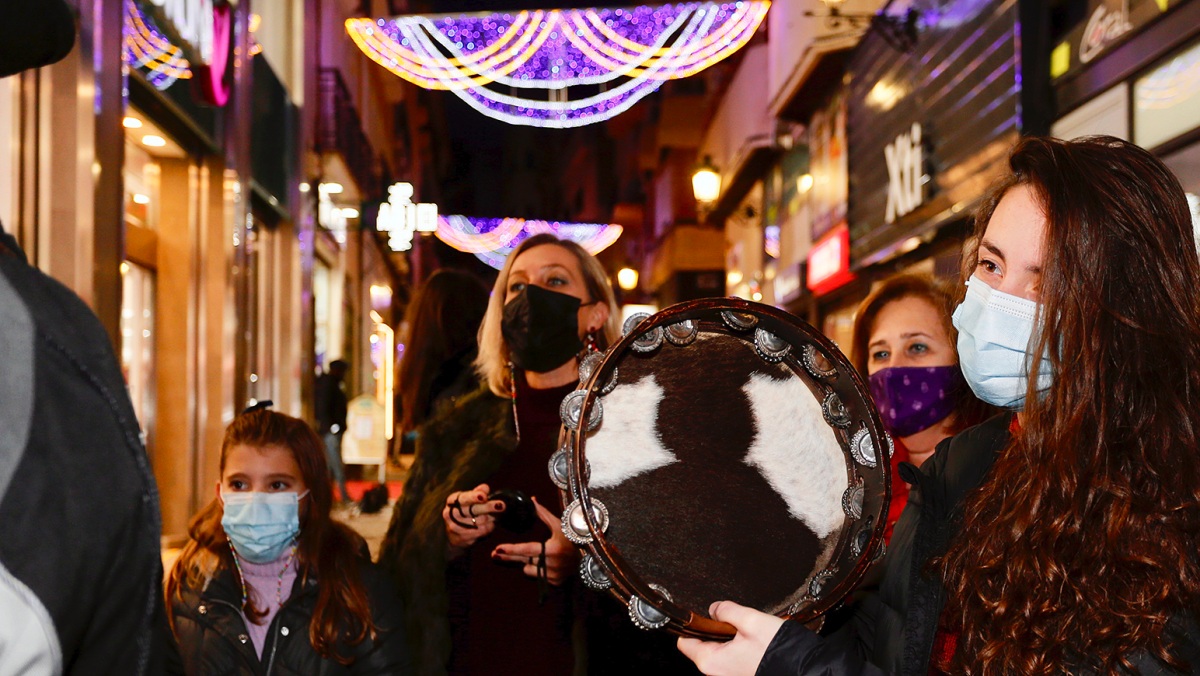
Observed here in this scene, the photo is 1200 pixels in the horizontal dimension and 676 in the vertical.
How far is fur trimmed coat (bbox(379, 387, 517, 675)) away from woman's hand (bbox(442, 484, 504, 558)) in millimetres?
151

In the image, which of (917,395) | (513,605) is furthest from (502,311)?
(917,395)

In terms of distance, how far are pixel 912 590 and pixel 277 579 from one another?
1797 millimetres

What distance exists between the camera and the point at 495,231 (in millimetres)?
9109

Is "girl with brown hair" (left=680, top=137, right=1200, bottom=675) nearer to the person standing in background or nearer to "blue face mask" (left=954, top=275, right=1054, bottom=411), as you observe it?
"blue face mask" (left=954, top=275, right=1054, bottom=411)

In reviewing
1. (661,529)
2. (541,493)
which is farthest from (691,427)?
(541,493)

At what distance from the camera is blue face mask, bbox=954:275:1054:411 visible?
1.46 metres

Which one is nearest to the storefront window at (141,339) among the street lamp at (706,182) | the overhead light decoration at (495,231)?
the overhead light decoration at (495,231)

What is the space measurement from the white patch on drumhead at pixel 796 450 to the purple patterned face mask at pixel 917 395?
1.17m

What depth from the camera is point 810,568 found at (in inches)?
59.2

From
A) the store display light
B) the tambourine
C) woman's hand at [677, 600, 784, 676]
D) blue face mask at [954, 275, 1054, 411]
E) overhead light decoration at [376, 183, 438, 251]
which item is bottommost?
woman's hand at [677, 600, 784, 676]

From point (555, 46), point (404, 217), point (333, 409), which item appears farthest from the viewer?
point (333, 409)

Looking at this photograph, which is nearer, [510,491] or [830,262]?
[510,491]

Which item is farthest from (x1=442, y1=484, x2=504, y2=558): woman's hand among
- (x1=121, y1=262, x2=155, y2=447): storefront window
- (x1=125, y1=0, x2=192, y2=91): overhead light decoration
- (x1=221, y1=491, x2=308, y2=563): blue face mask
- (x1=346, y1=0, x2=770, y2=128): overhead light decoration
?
(x1=121, y1=262, x2=155, y2=447): storefront window

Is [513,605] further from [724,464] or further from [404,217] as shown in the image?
[404,217]
